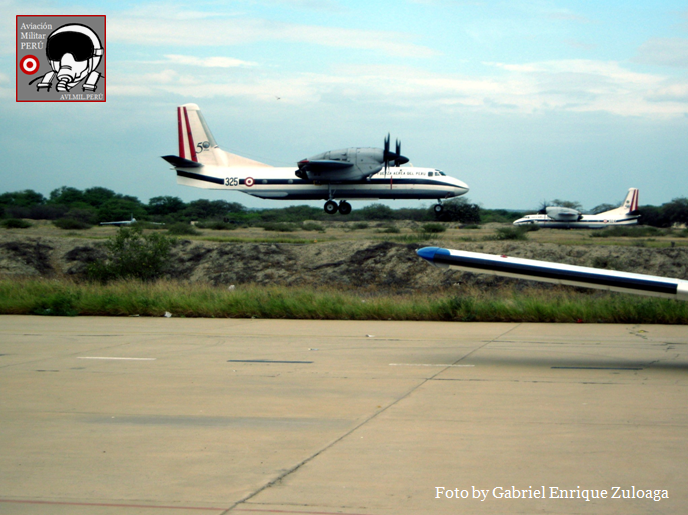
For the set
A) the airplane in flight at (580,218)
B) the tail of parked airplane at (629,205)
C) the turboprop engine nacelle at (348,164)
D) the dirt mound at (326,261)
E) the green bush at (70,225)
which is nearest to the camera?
the dirt mound at (326,261)

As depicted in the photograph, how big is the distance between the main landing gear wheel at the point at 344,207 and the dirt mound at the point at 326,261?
3388 mm

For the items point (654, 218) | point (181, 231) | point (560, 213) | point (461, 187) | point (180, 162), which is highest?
point (180, 162)

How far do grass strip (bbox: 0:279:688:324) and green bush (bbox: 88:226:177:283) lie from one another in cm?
600

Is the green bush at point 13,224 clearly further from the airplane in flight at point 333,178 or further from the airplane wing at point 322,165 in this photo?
the airplane wing at point 322,165

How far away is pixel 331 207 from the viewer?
114ft

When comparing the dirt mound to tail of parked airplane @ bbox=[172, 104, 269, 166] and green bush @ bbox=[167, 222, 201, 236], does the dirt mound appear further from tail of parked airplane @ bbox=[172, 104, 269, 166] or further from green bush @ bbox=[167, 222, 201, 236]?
green bush @ bbox=[167, 222, 201, 236]

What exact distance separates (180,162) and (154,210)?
4003 cm

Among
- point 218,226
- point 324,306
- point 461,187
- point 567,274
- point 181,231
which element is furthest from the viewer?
point 218,226

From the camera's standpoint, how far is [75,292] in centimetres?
1798

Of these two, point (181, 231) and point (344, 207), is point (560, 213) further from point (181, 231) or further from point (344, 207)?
point (181, 231)

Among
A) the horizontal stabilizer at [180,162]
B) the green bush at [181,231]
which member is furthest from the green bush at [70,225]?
the horizontal stabilizer at [180,162]

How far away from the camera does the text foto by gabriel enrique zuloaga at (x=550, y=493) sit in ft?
15.3

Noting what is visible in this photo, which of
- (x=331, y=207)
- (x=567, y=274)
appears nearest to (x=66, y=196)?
(x=331, y=207)

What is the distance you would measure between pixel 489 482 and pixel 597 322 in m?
11.2
